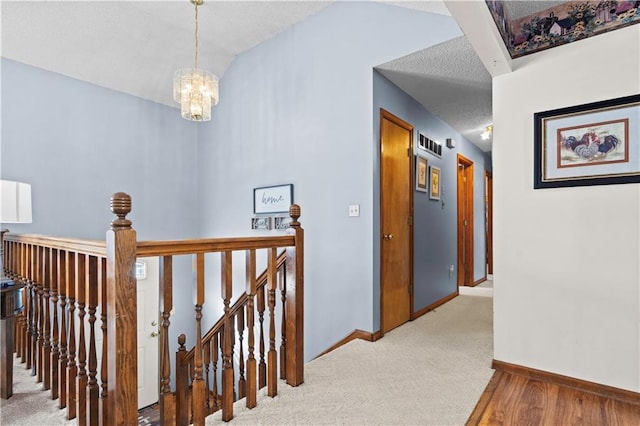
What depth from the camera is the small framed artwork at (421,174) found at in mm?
3768

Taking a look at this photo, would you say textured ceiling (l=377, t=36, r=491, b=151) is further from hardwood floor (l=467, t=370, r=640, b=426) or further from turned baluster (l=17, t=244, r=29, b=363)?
turned baluster (l=17, t=244, r=29, b=363)

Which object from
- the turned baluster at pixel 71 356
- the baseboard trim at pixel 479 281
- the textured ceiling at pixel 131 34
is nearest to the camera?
the turned baluster at pixel 71 356

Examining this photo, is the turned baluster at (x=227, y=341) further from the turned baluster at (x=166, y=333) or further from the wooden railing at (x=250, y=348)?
the turned baluster at (x=166, y=333)

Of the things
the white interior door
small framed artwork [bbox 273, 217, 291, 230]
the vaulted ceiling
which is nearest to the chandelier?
the vaulted ceiling

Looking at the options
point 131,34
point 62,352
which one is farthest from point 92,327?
point 131,34

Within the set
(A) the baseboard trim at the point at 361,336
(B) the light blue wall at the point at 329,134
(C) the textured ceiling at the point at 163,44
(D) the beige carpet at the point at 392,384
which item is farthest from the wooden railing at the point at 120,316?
(C) the textured ceiling at the point at 163,44

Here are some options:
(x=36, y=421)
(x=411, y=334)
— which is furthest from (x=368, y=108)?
(x=36, y=421)

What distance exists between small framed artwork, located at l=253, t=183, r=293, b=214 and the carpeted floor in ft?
5.17

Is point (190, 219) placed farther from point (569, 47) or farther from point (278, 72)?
point (569, 47)

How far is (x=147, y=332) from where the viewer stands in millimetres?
4273

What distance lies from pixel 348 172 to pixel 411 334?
1532mm

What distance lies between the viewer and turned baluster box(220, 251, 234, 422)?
1.63 metres

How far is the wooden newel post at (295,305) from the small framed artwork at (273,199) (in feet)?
5.31

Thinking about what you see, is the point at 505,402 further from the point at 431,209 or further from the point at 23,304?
the point at 23,304
